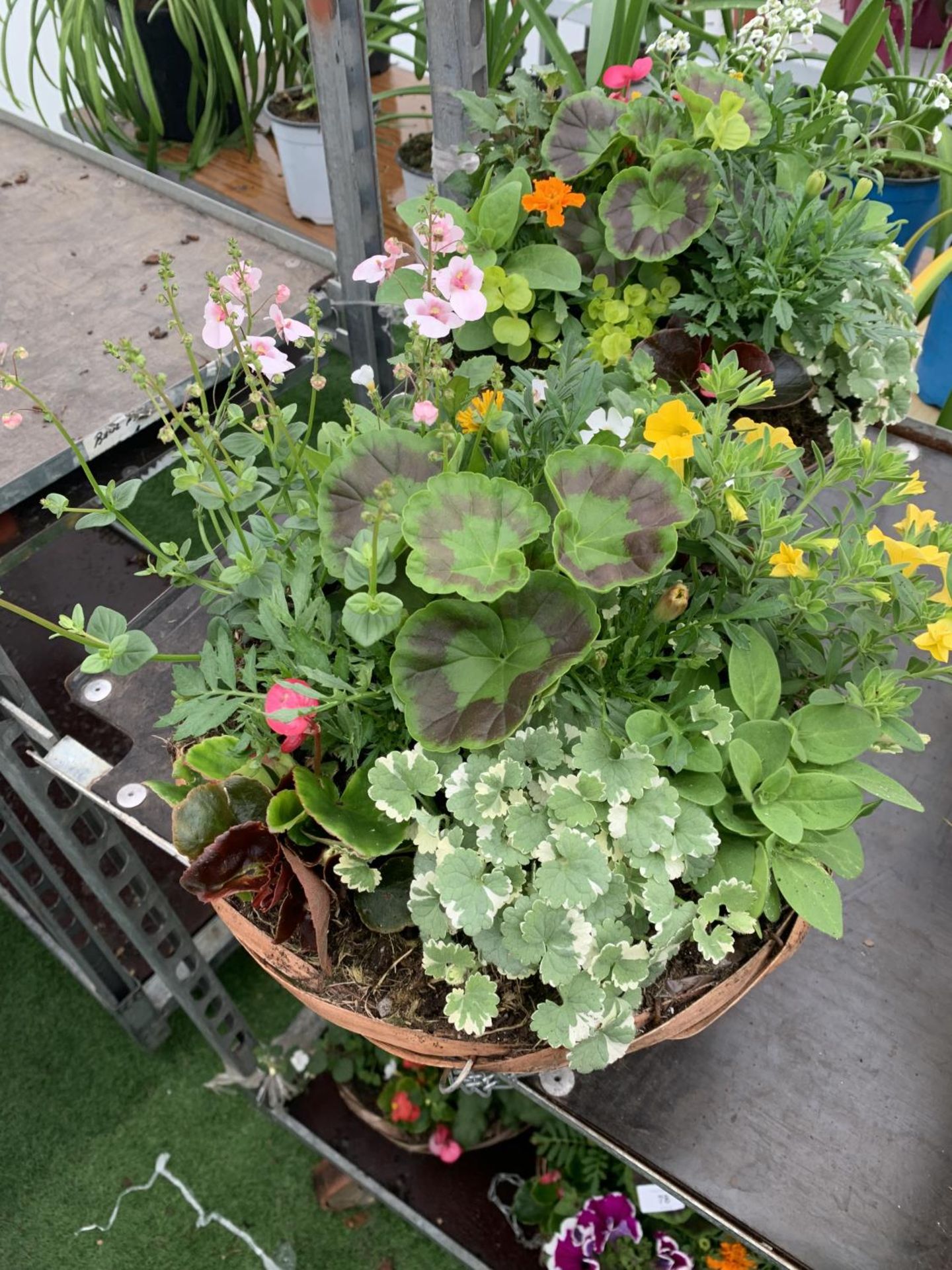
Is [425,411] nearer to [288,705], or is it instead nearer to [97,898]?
[288,705]

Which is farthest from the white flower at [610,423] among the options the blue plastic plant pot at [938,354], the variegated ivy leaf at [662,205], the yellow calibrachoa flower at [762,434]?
the blue plastic plant pot at [938,354]

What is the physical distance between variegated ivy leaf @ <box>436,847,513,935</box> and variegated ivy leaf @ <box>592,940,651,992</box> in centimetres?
8

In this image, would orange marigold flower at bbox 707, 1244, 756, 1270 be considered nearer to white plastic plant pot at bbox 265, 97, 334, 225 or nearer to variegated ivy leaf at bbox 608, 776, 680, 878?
variegated ivy leaf at bbox 608, 776, 680, 878

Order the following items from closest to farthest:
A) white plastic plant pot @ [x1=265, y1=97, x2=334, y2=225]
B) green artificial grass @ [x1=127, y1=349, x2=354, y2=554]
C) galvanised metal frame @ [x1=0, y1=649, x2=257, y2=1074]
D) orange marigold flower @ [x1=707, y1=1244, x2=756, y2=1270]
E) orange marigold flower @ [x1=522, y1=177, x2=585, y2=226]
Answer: orange marigold flower @ [x1=522, y1=177, x2=585, y2=226] → galvanised metal frame @ [x1=0, y1=649, x2=257, y2=1074] → orange marigold flower @ [x1=707, y1=1244, x2=756, y2=1270] → white plastic plant pot @ [x1=265, y1=97, x2=334, y2=225] → green artificial grass @ [x1=127, y1=349, x2=354, y2=554]

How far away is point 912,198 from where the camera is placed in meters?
1.56

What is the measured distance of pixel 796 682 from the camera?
0.73 meters

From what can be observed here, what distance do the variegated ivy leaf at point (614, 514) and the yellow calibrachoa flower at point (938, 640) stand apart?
18 centimetres

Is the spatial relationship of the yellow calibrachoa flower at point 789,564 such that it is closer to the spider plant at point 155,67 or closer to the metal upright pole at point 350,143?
the metal upright pole at point 350,143

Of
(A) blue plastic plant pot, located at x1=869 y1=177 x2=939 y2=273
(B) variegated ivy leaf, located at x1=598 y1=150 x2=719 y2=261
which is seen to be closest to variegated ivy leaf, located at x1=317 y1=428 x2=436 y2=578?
(B) variegated ivy leaf, located at x1=598 y1=150 x2=719 y2=261

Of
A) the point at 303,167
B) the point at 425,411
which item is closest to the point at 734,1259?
the point at 425,411

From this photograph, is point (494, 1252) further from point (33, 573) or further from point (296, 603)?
point (33, 573)

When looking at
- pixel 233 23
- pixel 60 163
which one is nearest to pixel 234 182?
pixel 233 23

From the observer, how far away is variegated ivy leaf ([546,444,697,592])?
1.93 feet

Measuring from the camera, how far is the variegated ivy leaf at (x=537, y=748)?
62 cm
